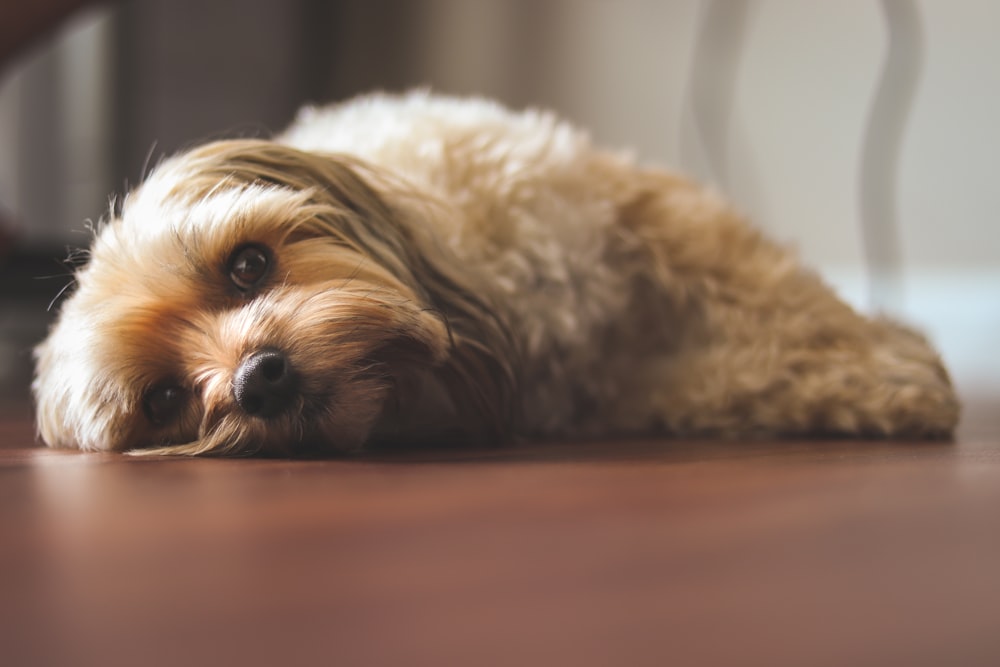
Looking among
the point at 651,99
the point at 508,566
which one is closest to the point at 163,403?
the point at 508,566

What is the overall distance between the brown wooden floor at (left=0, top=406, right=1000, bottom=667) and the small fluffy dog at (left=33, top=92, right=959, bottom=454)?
20cm

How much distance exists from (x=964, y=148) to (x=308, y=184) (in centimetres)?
223

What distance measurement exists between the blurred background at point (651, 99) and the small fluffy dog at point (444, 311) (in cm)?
59

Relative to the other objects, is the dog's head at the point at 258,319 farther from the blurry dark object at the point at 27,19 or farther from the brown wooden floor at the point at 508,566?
the blurry dark object at the point at 27,19

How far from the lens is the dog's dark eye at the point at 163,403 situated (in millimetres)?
1333

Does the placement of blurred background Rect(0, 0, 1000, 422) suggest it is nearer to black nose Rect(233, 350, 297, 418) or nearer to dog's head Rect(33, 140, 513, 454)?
dog's head Rect(33, 140, 513, 454)

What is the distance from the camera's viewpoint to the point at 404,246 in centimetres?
138

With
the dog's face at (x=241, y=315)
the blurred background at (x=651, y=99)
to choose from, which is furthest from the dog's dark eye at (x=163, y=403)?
the blurred background at (x=651, y=99)

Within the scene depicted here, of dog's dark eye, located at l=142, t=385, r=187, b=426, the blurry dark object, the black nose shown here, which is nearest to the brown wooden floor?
the black nose

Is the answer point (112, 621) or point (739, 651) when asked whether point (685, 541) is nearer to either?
point (739, 651)

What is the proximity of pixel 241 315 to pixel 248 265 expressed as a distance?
0.31 feet

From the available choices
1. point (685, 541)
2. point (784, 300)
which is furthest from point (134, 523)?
point (784, 300)

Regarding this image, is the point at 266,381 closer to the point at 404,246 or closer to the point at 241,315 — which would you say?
the point at 241,315

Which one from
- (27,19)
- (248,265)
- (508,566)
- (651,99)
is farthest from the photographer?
(651,99)
